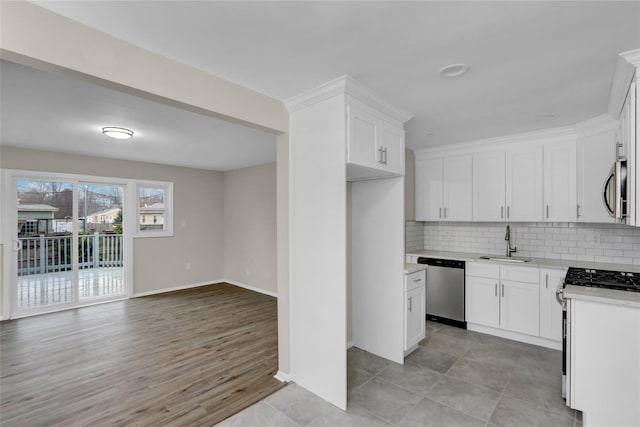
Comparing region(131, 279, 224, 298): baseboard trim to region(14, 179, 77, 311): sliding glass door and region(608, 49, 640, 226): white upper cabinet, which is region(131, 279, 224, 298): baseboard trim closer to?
region(14, 179, 77, 311): sliding glass door

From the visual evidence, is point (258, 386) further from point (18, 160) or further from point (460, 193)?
point (18, 160)

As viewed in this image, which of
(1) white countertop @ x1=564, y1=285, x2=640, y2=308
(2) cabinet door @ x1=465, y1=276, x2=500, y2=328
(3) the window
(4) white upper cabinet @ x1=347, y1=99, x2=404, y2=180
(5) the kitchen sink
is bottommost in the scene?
(2) cabinet door @ x1=465, y1=276, x2=500, y2=328

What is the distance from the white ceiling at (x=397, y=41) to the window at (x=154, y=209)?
458 cm

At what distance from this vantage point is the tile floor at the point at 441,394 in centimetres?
222

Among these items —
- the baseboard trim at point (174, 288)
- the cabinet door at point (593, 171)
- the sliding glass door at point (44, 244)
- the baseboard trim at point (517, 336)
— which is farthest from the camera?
the baseboard trim at point (174, 288)

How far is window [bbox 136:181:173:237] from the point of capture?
19.4 ft

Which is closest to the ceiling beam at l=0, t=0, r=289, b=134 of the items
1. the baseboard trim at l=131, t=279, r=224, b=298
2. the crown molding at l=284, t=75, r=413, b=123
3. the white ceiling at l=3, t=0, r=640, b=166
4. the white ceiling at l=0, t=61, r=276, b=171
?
the white ceiling at l=3, t=0, r=640, b=166

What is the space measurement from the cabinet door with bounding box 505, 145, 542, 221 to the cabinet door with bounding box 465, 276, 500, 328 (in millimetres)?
887

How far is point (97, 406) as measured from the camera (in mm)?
2438

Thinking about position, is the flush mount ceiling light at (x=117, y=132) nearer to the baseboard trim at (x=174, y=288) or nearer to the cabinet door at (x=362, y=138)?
the cabinet door at (x=362, y=138)

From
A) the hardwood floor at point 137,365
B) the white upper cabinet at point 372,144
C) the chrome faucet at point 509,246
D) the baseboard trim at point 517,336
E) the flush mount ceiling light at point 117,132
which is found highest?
the flush mount ceiling light at point 117,132

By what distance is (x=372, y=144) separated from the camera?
262 centimetres

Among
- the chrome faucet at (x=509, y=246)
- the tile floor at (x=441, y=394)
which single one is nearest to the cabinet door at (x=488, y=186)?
the chrome faucet at (x=509, y=246)

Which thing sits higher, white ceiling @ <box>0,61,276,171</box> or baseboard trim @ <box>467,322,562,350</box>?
white ceiling @ <box>0,61,276,171</box>
